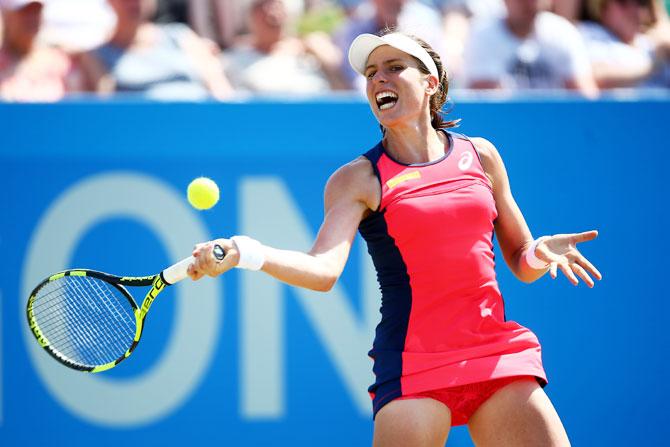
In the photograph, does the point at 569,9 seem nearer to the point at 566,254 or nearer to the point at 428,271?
the point at 566,254

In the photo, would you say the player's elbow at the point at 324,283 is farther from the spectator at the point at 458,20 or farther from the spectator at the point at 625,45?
the spectator at the point at 625,45

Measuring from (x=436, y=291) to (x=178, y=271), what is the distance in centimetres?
93

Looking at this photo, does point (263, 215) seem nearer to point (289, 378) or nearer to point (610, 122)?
point (289, 378)

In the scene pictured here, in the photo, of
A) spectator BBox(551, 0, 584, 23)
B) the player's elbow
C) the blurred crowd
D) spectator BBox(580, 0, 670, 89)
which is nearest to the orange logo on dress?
the player's elbow

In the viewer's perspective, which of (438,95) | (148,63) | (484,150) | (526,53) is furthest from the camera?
(526,53)

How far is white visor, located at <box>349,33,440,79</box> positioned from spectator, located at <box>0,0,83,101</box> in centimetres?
290

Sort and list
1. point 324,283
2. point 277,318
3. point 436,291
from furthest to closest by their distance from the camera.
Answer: point 277,318, point 436,291, point 324,283

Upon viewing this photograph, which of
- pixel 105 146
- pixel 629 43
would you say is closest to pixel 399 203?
pixel 105 146

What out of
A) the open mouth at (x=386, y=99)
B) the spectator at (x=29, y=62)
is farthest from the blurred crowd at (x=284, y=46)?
the open mouth at (x=386, y=99)

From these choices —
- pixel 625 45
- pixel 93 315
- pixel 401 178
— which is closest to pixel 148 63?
pixel 93 315

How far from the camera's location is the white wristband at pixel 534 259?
152 inches

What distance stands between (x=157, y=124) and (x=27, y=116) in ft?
2.32

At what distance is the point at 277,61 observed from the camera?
690cm

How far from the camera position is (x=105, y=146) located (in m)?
5.74
